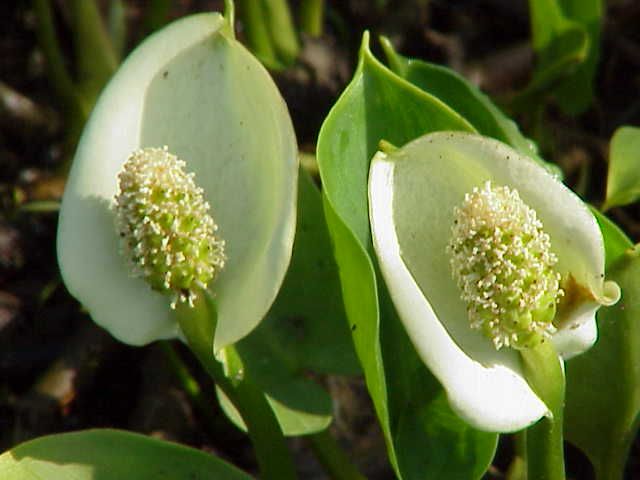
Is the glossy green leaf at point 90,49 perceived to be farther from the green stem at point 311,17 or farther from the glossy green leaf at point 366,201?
the glossy green leaf at point 366,201

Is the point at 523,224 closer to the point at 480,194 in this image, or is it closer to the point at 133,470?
the point at 480,194

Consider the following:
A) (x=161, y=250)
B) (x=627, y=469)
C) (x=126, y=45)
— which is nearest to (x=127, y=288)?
(x=161, y=250)

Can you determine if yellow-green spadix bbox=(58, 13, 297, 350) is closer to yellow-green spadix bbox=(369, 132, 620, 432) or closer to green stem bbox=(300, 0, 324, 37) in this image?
yellow-green spadix bbox=(369, 132, 620, 432)

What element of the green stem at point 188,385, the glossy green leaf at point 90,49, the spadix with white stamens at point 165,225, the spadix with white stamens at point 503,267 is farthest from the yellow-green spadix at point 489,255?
the glossy green leaf at point 90,49

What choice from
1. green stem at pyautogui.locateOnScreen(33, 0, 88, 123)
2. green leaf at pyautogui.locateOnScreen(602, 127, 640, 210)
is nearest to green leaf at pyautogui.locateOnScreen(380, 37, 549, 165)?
green leaf at pyautogui.locateOnScreen(602, 127, 640, 210)

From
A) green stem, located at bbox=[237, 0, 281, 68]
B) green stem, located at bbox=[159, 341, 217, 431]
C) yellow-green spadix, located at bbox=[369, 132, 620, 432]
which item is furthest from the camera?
green stem, located at bbox=[237, 0, 281, 68]

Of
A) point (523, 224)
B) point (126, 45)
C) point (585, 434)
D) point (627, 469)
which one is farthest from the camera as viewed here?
point (126, 45)
